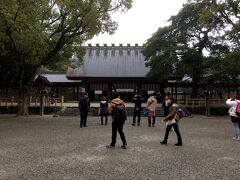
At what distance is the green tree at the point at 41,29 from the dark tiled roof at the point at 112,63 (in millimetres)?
9822

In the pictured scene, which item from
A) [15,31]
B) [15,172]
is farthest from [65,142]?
[15,31]

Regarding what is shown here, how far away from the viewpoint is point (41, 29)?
2077cm

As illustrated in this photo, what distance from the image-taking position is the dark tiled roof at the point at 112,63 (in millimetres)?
36875

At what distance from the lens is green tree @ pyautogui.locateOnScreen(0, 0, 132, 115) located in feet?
64.7

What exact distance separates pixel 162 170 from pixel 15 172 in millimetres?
3110

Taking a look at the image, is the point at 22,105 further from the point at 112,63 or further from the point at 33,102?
the point at 112,63

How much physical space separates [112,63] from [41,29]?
19.2 meters

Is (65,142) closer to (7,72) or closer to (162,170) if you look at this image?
(162,170)

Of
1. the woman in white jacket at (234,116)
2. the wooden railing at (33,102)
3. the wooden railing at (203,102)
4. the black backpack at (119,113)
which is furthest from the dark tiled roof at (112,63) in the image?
the black backpack at (119,113)

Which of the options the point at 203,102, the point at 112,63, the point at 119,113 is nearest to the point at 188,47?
the point at 203,102

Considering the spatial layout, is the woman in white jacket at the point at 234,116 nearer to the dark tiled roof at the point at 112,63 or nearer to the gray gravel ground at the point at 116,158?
the gray gravel ground at the point at 116,158

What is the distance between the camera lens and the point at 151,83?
37.4 meters

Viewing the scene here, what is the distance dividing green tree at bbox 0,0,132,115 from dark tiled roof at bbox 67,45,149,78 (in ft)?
32.2

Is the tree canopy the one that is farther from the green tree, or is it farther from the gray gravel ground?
the gray gravel ground
